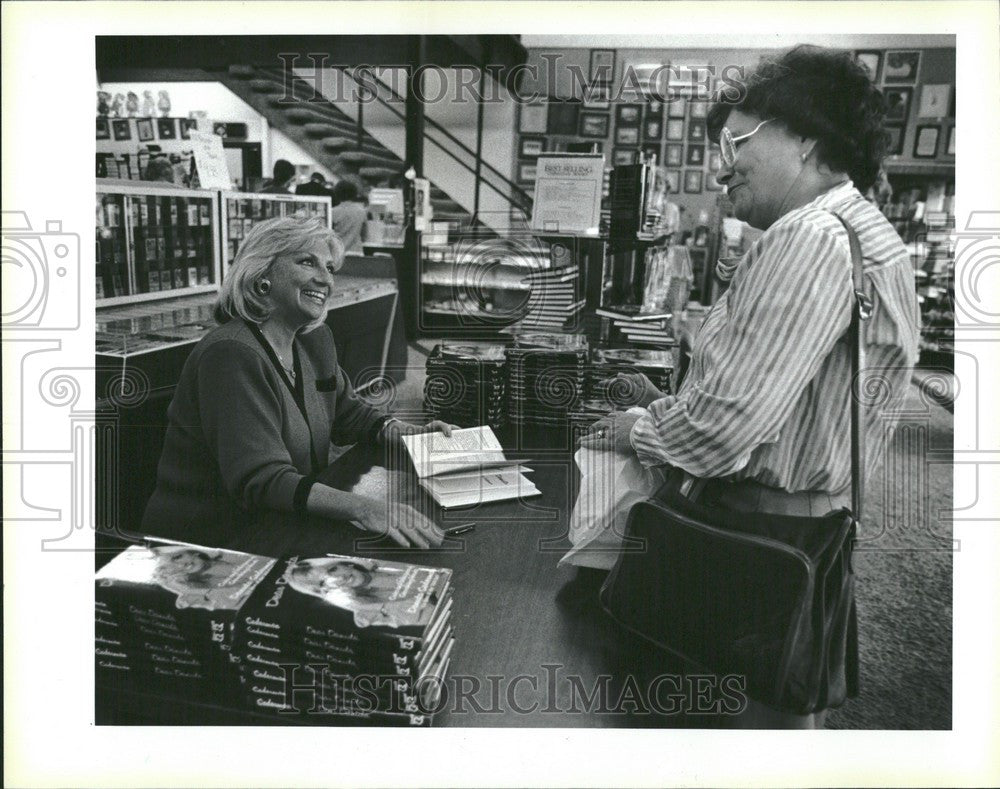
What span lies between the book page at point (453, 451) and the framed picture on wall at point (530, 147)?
7.94 metres

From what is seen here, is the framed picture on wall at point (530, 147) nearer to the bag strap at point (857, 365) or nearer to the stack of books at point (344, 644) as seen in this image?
the bag strap at point (857, 365)

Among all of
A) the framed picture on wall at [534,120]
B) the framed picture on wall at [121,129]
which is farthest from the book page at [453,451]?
the framed picture on wall at [534,120]

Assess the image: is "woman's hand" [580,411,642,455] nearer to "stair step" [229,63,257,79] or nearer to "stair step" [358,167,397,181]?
"stair step" [229,63,257,79]

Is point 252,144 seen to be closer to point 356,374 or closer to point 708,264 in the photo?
point 708,264

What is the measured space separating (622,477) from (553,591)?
239mm

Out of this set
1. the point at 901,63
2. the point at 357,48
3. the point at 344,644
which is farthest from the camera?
the point at 357,48

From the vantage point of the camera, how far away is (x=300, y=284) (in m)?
2.01

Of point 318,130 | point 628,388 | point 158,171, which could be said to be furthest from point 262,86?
point 628,388

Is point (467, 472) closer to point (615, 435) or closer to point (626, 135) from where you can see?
point (615, 435)

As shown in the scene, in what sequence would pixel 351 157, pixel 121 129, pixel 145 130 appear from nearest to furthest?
pixel 121 129 → pixel 145 130 → pixel 351 157

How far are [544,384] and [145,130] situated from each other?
9.73 feet

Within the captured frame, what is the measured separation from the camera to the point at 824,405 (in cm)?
121

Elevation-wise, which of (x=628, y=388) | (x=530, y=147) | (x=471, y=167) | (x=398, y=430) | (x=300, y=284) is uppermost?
(x=530, y=147)

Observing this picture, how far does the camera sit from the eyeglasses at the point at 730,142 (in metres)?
1.34
